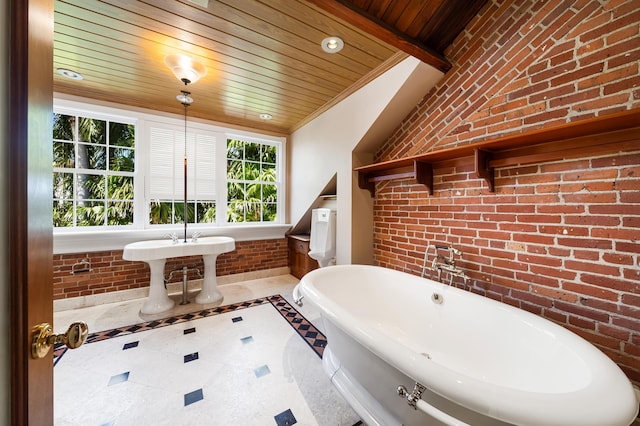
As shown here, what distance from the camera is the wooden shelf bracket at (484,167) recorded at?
5.58 ft

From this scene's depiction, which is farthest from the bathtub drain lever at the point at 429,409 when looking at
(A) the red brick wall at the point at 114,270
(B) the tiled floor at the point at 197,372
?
(A) the red brick wall at the point at 114,270

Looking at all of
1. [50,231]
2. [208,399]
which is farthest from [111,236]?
[50,231]

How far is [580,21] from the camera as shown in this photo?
4.56 ft

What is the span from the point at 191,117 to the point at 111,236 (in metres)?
1.79

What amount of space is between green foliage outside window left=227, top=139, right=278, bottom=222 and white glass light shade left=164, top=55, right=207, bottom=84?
159 cm

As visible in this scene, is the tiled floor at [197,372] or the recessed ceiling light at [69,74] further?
the recessed ceiling light at [69,74]

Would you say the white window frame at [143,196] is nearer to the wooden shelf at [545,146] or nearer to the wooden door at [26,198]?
the wooden shelf at [545,146]

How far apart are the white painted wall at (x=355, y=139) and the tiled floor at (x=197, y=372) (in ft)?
3.40

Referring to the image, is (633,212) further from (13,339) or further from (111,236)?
(111,236)

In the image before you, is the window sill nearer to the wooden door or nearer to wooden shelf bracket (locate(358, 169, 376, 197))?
wooden shelf bracket (locate(358, 169, 376, 197))

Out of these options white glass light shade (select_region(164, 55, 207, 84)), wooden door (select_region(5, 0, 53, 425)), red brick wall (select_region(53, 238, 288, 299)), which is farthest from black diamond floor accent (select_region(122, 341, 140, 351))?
white glass light shade (select_region(164, 55, 207, 84))

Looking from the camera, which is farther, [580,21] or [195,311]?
[195,311]

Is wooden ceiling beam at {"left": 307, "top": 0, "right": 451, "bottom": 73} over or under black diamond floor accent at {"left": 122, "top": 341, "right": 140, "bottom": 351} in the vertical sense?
over

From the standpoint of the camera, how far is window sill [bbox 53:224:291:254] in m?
2.60
